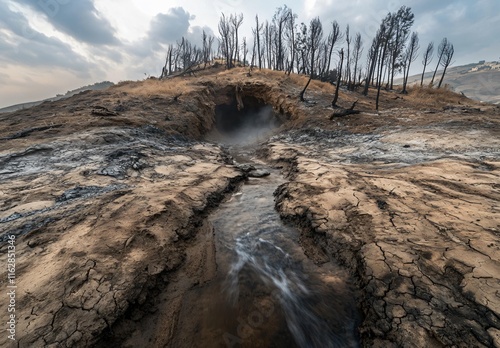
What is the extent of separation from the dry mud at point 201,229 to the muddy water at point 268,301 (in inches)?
6.1

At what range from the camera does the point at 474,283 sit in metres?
2.38

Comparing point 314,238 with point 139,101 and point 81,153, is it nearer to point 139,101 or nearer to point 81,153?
point 81,153

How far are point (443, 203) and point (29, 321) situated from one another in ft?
17.8

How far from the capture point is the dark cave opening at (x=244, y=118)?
16375 millimetres

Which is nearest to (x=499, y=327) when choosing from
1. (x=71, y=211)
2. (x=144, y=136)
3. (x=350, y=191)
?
(x=350, y=191)

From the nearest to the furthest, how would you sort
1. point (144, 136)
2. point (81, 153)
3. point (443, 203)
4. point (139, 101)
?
point (443, 203), point (81, 153), point (144, 136), point (139, 101)

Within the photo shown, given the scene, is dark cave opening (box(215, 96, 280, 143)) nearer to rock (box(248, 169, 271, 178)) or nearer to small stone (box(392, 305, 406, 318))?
rock (box(248, 169, 271, 178))

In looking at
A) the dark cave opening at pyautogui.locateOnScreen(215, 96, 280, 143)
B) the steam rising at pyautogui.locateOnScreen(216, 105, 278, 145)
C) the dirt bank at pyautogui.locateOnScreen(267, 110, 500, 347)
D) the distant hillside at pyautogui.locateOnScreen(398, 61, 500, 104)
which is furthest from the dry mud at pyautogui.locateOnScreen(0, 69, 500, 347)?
the distant hillside at pyautogui.locateOnScreen(398, 61, 500, 104)

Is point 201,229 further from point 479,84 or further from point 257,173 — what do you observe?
point 479,84

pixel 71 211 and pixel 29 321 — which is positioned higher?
pixel 71 211

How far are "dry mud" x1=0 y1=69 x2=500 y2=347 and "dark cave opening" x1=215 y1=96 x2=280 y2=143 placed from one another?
837 centimetres

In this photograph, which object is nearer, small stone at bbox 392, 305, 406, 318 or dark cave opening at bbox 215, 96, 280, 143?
small stone at bbox 392, 305, 406, 318

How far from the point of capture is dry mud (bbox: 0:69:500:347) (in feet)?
7.45

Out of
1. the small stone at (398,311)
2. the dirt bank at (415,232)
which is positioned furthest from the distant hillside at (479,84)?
the small stone at (398,311)
